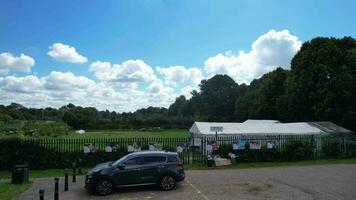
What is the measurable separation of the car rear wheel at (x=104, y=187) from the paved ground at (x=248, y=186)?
0.91 feet

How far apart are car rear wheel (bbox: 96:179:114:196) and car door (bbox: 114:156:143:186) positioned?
402 mm

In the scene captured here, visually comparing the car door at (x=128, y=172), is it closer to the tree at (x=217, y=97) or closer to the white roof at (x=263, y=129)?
the white roof at (x=263, y=129)

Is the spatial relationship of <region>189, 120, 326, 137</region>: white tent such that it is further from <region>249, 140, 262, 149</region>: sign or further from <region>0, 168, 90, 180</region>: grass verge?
<region>0, 168, 90, 180</region>: grass verge

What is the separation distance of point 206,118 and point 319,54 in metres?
57.3

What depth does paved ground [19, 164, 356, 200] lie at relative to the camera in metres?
15.1

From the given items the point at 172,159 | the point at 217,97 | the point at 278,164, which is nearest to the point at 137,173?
the point at 172,159

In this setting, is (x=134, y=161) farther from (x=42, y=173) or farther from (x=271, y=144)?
(x=271, y=144)

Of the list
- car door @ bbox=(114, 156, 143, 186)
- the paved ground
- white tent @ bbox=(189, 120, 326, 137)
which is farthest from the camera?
white tent @ bbox=(189, 120, 326, 137)

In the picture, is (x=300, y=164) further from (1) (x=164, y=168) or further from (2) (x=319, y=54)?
(2) (x=319, y=54)

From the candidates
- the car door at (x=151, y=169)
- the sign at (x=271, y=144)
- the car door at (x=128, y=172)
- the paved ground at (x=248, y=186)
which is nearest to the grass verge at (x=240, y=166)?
the sign at (x=271, y=144)

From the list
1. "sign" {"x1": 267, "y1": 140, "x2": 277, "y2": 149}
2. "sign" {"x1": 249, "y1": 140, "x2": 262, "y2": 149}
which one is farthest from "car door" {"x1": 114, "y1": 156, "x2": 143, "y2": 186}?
"sign" {"x1": 267, "y1": 140, "x2": 277, "y2": 149}

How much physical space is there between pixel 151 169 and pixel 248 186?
451 centimetres

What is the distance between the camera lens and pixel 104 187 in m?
15.4

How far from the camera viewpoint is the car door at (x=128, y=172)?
15.8 meters
